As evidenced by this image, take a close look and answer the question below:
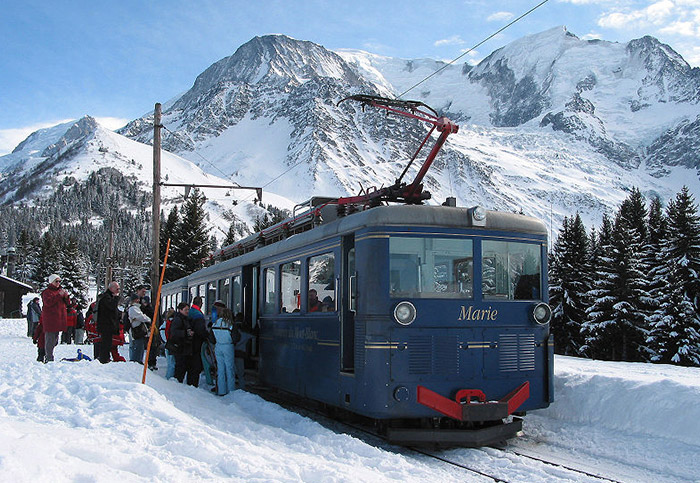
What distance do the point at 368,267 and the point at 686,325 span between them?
→ 29.4 metres

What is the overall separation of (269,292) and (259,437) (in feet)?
14.0

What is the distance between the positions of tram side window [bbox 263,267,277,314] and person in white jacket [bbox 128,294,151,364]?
2.91 meters

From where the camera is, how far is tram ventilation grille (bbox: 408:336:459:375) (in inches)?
338

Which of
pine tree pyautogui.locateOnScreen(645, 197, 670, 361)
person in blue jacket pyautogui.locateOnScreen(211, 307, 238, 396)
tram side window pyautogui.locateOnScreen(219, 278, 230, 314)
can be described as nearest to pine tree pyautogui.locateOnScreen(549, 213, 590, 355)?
pine tree pyautogui.locateOnScreen(645, 197, 670, 361)

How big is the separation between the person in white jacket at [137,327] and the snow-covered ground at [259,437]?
291 cm

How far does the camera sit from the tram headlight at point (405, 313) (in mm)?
8523

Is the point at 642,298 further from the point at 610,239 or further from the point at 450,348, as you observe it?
the point at 450,348

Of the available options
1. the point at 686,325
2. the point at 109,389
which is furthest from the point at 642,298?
the point at 109,389

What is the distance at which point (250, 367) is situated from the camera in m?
13.5

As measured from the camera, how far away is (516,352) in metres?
9.20

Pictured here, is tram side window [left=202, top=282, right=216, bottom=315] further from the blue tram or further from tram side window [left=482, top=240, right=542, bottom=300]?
tram side window [left=482, top=240, right=542, bottom=300]

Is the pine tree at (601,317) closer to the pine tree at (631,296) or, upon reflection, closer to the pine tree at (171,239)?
the pine tree at (631,296)

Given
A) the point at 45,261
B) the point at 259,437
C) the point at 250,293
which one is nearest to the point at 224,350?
the point at 250,293

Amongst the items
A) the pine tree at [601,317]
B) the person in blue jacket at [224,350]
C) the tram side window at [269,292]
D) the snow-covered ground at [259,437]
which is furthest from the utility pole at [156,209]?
the pine tree at [601,317]
